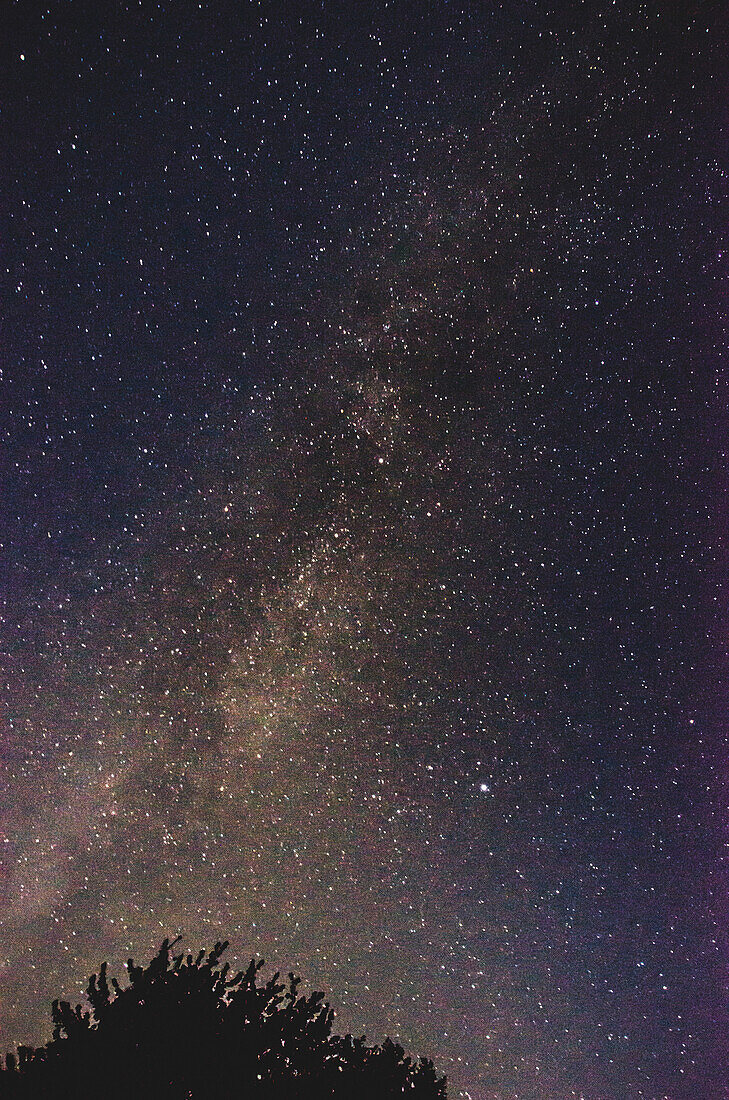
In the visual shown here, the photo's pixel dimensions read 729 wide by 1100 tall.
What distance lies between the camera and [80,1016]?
419 centimetres

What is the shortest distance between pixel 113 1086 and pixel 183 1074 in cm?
48

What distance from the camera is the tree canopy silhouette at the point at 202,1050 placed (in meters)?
3.88

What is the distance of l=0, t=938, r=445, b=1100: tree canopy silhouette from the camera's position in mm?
3877

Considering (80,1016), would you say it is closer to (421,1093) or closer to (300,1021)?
(300,1021)

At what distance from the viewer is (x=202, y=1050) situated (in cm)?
425

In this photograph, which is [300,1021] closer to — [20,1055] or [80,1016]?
[80,1016]

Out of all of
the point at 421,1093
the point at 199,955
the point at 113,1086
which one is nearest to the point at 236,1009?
the point at 199,955

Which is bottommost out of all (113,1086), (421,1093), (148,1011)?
(421,1093)

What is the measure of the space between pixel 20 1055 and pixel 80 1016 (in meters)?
0.39

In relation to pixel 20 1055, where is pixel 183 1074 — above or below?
below

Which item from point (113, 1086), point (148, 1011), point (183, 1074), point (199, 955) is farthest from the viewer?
point (199, 955)

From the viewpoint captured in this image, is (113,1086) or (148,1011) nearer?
(113,1086)

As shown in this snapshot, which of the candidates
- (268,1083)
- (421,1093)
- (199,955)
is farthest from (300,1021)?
(421,1093)

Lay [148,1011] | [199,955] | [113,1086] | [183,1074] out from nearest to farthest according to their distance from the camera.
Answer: [113,1086]
[183,1074]
[148,1011]
[199,955]
